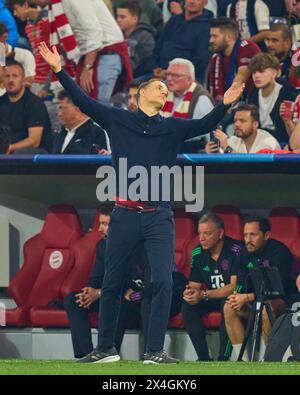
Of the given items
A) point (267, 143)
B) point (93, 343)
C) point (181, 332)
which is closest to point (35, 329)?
point (93, 343)

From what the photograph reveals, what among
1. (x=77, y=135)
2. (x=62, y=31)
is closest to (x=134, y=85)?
(x=77, y=135)

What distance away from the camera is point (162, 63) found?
14.8 metres

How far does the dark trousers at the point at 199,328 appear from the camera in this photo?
11680 mm

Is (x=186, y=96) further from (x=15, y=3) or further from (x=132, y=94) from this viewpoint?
(x=15, y=3)

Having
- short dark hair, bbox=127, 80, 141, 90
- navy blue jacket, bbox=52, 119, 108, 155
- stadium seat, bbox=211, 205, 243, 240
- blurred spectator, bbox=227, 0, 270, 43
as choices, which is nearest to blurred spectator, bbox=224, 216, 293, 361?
stadium seat, bbox=211, 205, 243, 240

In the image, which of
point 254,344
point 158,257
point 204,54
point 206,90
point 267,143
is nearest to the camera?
point 158,257

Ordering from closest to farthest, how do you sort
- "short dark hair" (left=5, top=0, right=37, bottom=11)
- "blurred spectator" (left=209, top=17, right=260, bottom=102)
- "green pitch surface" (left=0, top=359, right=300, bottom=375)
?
"green pitch surface" (left=0, top=359, right=300, bottom=375) → "blurred spectator" (left=209, top=17, right=260, bottom=102) → "short dark hair" (left=5, top=0, right=37, bottom=11)

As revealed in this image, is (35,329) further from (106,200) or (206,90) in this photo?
(206,90)

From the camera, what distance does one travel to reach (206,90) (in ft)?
44.3

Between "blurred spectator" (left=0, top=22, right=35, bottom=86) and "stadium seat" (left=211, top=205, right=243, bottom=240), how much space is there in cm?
303

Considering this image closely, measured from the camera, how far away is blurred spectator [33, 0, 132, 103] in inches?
552

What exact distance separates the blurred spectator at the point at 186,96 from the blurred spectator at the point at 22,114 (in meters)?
1.14

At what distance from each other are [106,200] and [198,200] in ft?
2.87

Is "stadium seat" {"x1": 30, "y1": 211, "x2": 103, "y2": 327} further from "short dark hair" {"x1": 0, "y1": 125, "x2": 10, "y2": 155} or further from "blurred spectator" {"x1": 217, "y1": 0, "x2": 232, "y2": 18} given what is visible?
"blurred spectator" {"x1": 217, "y1": 0, "x2": 232, "y2": 18}
